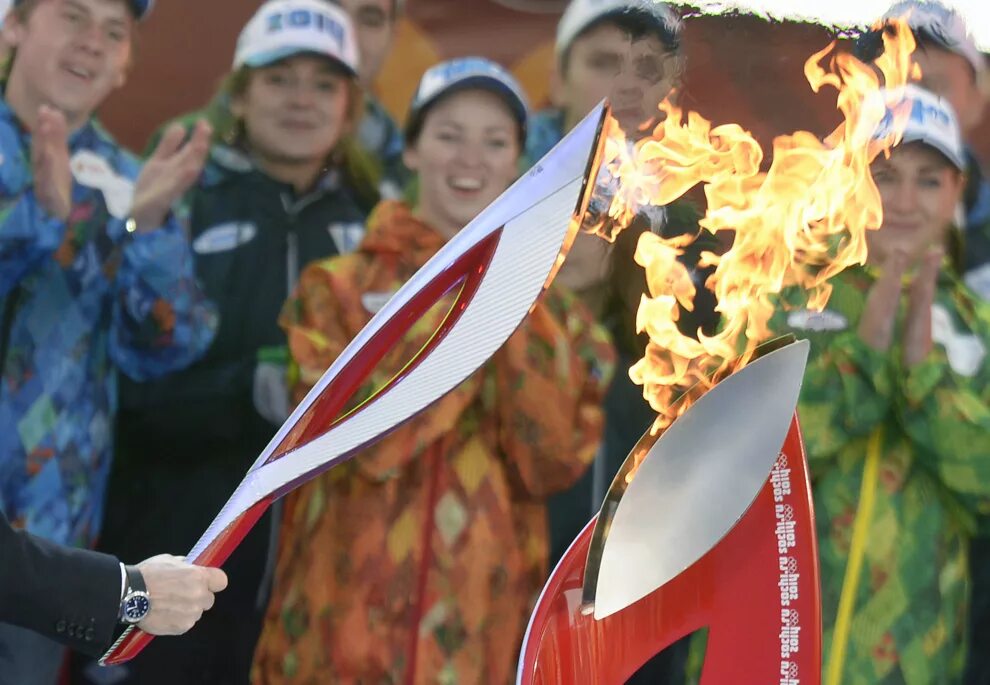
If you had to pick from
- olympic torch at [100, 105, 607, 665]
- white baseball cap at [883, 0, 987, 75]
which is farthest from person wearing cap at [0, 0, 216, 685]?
white baseball cap at [883, 0, 987, 75]

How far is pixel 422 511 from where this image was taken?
97.0 inches

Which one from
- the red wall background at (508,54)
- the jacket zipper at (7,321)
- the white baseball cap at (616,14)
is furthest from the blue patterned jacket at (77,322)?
the white baseball cap at (616,14)

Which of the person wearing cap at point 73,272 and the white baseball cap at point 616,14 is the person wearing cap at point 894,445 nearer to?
the white baseball cap at point 616,14

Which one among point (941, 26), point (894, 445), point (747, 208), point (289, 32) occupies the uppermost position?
point (941, 26)

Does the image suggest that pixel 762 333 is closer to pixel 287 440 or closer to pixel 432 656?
pixel 432 656

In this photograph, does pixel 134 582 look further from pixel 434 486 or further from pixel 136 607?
pixel 434 486

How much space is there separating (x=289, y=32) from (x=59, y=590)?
1.32 m

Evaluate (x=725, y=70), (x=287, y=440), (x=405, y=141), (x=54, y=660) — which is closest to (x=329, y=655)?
(x=54, y=660)

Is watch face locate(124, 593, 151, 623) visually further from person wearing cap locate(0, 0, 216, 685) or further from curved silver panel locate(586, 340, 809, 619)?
person wearing cap locate(0, 0, 216, 685)

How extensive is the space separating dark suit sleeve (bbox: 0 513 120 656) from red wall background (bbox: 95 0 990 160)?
110 centimetres

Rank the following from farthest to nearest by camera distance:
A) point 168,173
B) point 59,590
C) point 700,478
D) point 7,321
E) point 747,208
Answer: point 168,173 < point 7,321 < point 747,208 < point 700,478 < point 59,590

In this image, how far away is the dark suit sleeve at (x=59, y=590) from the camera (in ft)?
5.57

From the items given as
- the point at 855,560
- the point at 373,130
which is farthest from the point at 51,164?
the point at 855,560

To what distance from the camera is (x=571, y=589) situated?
1867 mm
